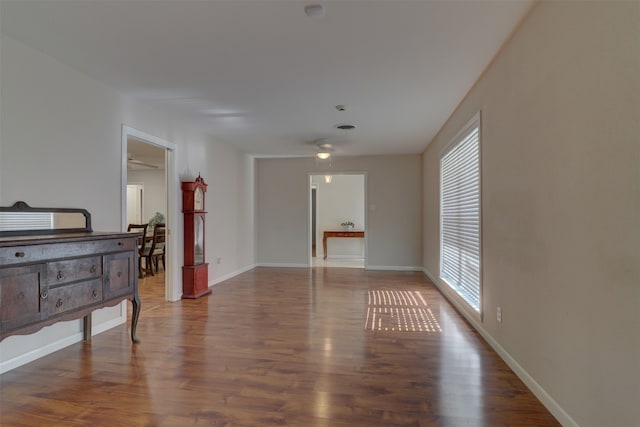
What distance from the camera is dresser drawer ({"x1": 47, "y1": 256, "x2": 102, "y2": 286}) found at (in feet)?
7.40

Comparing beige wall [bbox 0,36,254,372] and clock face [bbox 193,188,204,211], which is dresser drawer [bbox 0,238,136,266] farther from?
clock face [bbox 193,188,204,211]

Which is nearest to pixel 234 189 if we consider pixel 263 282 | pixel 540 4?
pixel 263 282

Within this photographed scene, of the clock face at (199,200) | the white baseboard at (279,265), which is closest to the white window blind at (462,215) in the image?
the white baseboard at (279,265)

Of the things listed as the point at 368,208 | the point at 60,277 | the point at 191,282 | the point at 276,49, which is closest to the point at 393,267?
the point at 368,208

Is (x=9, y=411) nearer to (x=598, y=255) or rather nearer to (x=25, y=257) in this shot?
(x=25, y=257)

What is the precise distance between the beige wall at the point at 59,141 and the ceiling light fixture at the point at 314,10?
88.9 inches

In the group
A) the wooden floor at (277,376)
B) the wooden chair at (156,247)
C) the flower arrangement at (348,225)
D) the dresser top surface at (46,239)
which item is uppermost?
the dresser top surface at (46,239)

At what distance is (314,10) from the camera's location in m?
2.09

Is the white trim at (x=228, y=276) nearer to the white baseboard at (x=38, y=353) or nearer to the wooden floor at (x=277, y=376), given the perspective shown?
the wooden floor at (x=277, y=376)

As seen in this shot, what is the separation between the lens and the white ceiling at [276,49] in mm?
2113

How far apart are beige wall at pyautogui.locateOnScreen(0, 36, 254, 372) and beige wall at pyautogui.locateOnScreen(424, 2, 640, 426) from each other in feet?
12.0

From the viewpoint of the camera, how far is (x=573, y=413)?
1.68 m

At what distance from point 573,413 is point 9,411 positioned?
3.12 metres

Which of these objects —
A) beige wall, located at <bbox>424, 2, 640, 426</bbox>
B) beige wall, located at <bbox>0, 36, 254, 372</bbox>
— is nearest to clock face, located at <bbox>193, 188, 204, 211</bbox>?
beige wall, located at <bbox>0, 36, 254, 372</bbox>
